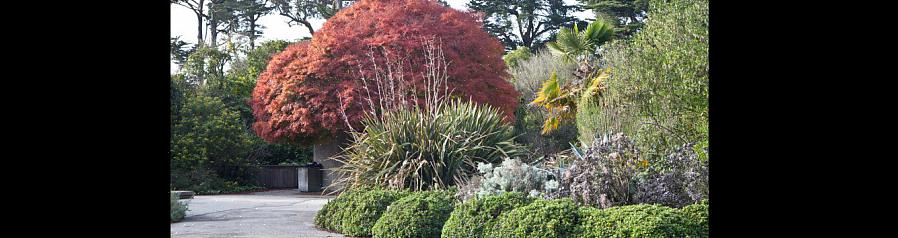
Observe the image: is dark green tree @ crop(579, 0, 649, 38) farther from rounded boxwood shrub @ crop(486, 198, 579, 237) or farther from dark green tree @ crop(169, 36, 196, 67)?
rounded boxwood shrub @ crop(486, 198, 579, 237)

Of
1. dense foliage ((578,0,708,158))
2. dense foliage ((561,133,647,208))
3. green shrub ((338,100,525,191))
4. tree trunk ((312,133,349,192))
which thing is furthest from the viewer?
tree trunk ((312,133,349,192))

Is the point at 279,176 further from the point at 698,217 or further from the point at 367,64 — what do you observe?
the point at 698,217

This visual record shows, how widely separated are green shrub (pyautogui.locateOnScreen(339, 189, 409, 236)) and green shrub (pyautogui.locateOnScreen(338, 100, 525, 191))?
607 mm

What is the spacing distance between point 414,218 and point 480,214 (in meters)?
0.66

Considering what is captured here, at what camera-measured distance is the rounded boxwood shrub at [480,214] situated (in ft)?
21.3

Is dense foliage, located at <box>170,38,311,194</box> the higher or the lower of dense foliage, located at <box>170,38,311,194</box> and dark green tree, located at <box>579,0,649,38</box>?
the lower

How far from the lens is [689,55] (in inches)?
335

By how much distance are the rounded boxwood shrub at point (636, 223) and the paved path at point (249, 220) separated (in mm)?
2613

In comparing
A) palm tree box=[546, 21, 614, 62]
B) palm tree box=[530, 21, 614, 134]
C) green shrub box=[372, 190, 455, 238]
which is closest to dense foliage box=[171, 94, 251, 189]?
palm tree box=[530, 21, 614, 134]

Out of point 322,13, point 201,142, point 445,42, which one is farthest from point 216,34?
point 445,42

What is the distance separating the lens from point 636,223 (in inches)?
219

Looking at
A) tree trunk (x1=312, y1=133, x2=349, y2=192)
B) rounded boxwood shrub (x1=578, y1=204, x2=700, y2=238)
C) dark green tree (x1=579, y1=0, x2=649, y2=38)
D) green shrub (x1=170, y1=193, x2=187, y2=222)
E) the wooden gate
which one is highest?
dark green tree (x1=579, y1=0, x2=649, y2=38)

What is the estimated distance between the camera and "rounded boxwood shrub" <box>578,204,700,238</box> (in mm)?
5473
